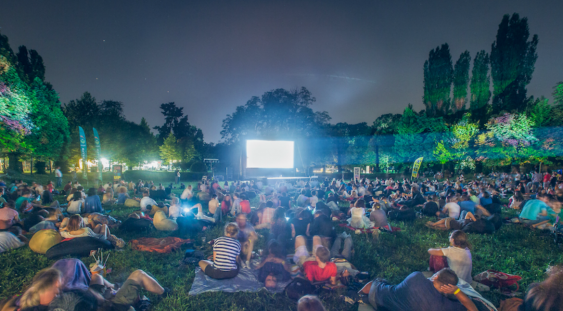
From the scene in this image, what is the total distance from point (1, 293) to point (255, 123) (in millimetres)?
31786

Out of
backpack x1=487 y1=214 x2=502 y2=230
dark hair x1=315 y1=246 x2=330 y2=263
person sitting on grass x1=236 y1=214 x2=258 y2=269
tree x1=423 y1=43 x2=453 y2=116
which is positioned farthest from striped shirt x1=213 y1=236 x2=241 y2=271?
tree x1=423 y1=43 x2=453 y2=116

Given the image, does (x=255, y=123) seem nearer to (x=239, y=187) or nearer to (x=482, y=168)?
(x=239, y=187)

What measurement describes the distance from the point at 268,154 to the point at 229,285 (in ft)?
63.1

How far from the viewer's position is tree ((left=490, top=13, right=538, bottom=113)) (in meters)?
32.0

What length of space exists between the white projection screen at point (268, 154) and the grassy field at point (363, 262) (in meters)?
15.8

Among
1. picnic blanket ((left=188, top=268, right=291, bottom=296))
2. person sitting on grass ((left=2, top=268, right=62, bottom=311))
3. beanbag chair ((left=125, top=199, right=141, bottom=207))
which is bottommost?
picnic blanket ((left=188, top=268, right=291, bottom=296))

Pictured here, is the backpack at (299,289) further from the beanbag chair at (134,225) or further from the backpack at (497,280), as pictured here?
the beanbag chair at (134,225)

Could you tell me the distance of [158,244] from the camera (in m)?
6.03

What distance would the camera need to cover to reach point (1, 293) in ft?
12.9

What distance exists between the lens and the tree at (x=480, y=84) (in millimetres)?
35125

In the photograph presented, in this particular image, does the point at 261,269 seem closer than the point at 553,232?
Yes

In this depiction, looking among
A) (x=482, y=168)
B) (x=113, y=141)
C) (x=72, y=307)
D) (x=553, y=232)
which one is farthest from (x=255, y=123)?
(x=72, y=307)

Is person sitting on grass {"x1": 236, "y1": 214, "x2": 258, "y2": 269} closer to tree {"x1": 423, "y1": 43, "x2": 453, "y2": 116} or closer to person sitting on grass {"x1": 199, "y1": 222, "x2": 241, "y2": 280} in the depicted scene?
person sitting on grass {"x1": 199, "y1": 222, "x2": 241, "y2": 280}

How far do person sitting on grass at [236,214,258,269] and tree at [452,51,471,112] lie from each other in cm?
4199
